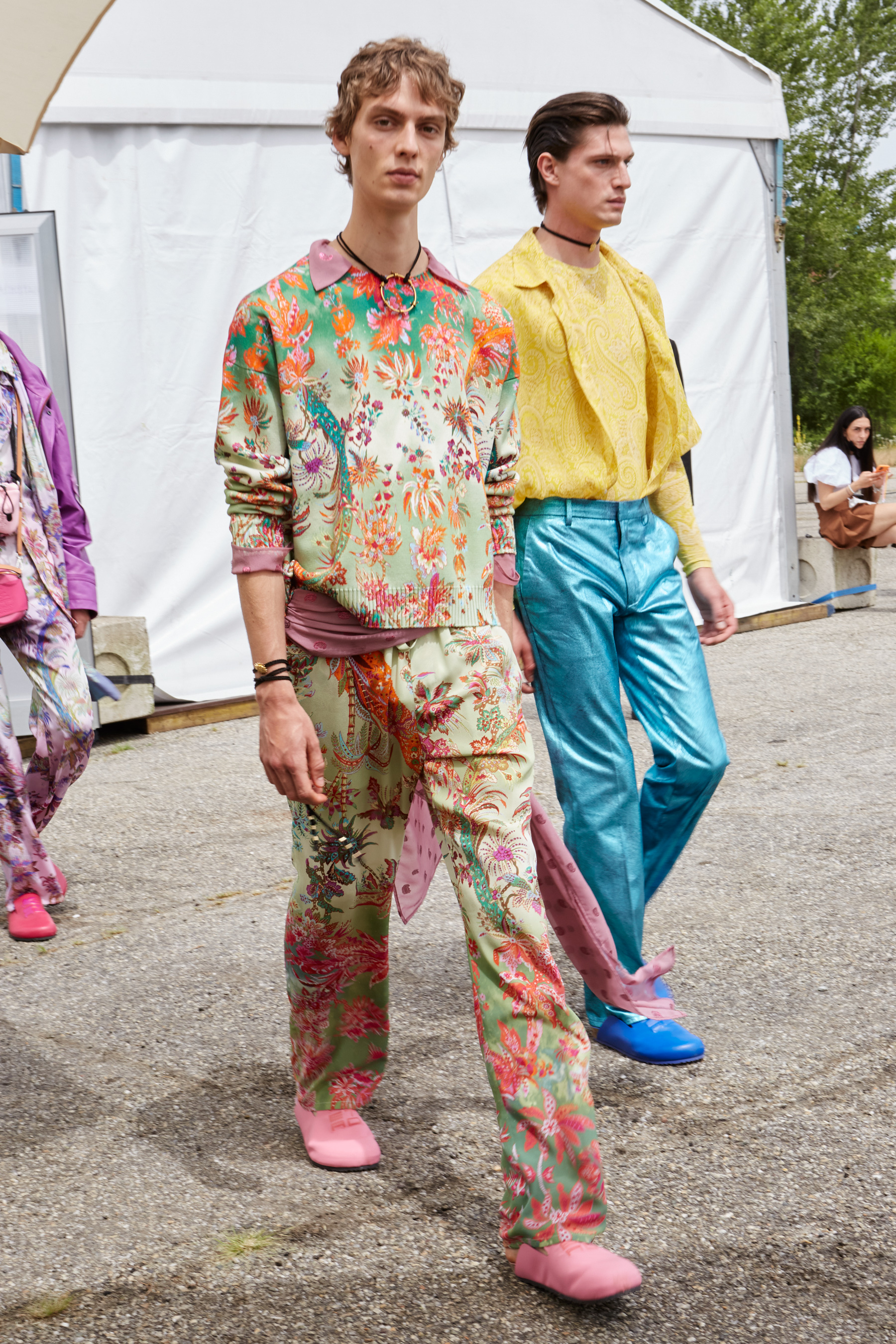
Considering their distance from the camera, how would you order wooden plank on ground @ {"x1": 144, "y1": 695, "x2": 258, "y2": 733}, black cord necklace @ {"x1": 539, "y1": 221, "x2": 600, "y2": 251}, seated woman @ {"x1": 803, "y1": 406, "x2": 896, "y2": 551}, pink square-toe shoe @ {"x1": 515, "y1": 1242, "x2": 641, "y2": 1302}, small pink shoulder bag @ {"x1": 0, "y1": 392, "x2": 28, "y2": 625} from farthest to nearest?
seated woman @ {"x1": 803, "y1": 406, "x2": 896, "y2": 551}
wooden plank on ground @ {"x1": 144, "y1": 695, "x2": 258, "y2": 733}
small pink shoulder bag @ {"x1": 0, "y1": 392, "x2": 28, "y2": 625}
black cord necklace @ {"x1": 539, "y1": 221, "x2": 600, "y2": 251}
pink square-toe shoe @ {"x1": 515, "y1": 1242, "x2": 641, "y2": 1302}

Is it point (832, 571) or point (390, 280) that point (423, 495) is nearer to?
point (390, 280)

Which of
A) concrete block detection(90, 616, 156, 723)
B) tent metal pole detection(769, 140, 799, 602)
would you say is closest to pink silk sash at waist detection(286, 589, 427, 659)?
concrete block detection(90, 616, 156, 723)

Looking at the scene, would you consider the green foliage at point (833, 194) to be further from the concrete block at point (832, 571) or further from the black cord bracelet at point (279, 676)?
the black cord bracelet at point (279, 676)

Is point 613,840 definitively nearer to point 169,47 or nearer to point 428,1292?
point 428,1292

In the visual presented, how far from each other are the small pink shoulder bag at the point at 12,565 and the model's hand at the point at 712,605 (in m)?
Answer: 1.89

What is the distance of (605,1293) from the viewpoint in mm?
2273

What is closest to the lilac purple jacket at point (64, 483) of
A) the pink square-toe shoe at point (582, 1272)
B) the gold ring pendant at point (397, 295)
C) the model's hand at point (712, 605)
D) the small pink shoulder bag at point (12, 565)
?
the small pink shoulder bag at point (12, 565)

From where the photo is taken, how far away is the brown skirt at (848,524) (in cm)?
1030

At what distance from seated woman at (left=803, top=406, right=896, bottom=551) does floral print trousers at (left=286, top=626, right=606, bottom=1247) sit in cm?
815

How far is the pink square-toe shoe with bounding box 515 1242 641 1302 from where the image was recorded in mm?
2275

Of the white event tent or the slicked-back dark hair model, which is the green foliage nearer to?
the white event tent

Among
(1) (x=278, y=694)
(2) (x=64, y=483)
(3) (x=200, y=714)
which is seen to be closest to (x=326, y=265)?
(1) (x=278, y=694)

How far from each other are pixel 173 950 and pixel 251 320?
2257 mm

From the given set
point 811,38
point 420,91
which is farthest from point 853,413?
point 811,38
